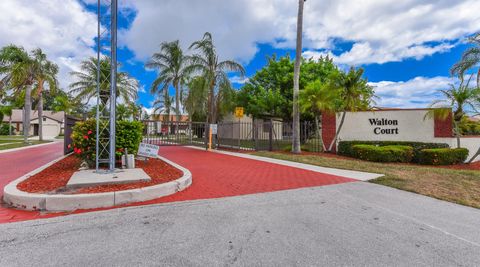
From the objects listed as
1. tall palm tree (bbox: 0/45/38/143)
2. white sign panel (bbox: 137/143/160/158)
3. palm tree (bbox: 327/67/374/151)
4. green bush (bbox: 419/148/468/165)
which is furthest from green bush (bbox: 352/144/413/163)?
tall palm tree (bbox: 0/45/38/143)

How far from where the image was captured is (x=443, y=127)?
11.7 m

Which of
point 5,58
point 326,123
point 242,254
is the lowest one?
point 242,254

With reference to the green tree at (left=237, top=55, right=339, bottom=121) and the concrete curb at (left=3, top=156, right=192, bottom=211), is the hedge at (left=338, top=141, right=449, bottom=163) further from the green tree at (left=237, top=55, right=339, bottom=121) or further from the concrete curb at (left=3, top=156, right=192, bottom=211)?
→ the concrete curb at (left=3, top=156, right=192, bottom=211)

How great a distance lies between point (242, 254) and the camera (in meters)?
2.62

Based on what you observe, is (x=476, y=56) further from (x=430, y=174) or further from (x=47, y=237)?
(x=47, y=237)

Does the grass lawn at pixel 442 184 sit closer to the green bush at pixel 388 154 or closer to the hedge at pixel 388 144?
the green bush at pixel 388 154

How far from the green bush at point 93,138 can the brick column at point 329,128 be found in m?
10.6

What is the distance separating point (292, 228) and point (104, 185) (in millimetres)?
3736

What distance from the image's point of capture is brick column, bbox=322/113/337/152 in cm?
1408

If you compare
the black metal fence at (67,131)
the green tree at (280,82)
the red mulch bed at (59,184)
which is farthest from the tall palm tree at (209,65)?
the red mulch bed at (59,184)

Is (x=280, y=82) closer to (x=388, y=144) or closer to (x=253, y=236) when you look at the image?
(x=388, y=144)

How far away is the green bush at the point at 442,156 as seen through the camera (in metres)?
10.4

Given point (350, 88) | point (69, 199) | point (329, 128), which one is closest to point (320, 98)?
point (350, 88)

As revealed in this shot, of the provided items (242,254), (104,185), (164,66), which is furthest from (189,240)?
(164,66)
